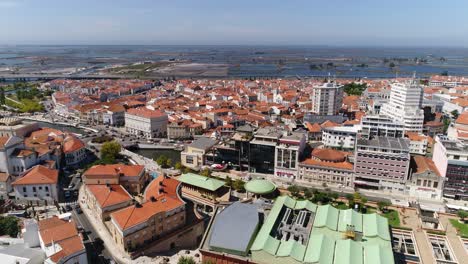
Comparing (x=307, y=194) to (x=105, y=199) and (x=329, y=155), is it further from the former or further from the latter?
(x=105, y=199)

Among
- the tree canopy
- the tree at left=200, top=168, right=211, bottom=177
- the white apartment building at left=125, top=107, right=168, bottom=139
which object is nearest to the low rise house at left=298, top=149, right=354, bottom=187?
the tree at left=200, top=168, right=211, bottom=177

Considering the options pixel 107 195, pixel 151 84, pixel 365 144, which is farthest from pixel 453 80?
pixel 107 195

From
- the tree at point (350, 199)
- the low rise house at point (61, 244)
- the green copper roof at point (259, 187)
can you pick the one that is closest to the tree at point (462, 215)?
the tree at point (350, 199)

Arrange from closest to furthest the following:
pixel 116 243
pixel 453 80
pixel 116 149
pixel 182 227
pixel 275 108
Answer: pixel 116 243, pixel 182 227, pixel 116 149, pixel 275 108, pixel 453 80

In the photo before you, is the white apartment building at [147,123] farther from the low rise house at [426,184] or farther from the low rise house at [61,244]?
the low rise house at [426,184]

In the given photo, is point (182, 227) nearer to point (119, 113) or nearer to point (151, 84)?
point (119, 113)

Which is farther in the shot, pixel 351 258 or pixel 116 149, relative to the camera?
pixel 116 149
